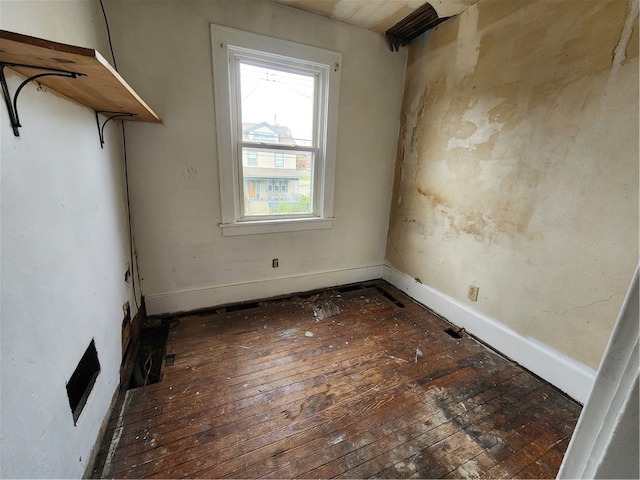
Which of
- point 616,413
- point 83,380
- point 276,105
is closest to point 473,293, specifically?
point 616,413

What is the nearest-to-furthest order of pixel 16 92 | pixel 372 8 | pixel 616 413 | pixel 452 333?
pixel 616 413 → pixel 16 92 → pixel 372 8 → pixel 452 333

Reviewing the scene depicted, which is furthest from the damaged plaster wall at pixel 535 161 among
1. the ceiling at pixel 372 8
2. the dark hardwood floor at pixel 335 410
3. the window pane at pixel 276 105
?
the window pane at pixel 276 105

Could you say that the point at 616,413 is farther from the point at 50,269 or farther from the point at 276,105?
the point at 276,105

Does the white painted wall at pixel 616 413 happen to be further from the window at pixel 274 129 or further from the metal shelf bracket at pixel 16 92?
the window at pixel 274 129

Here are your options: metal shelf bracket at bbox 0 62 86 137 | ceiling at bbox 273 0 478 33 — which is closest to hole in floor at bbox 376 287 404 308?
ceiling at bbox 273 0 478 33

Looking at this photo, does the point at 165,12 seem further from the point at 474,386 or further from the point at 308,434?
the point at 474,386

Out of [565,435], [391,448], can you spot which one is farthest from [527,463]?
[391,448]

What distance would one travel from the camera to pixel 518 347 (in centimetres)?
193

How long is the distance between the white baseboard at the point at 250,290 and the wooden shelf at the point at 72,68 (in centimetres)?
155

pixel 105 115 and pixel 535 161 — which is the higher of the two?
pixel 105 115

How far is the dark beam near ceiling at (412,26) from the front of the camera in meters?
2.18

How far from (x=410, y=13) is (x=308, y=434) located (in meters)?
3.03

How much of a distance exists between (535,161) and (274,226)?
6.64 feet

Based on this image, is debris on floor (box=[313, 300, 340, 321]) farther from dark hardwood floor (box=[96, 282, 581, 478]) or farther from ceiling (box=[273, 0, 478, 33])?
ceiling (box=[273, 0, 478, 33])
